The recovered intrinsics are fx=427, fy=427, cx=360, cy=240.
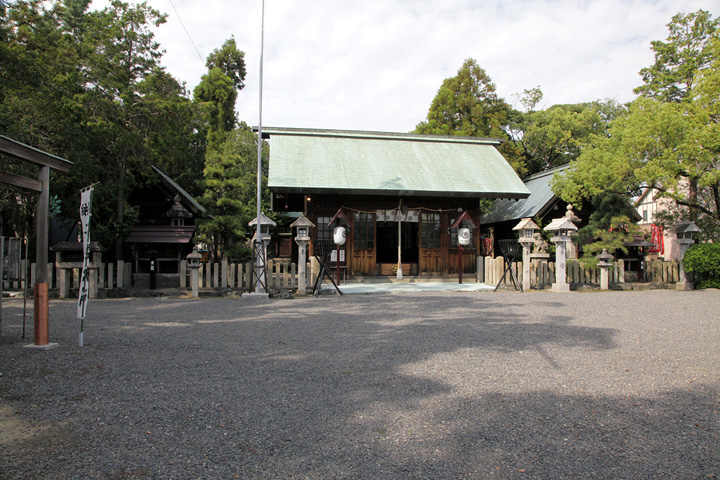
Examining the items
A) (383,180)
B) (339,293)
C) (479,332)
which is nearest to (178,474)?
(479,332)

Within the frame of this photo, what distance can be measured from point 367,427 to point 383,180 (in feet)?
40.5

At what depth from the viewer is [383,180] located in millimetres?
14945

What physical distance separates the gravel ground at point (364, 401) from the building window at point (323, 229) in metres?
7.99

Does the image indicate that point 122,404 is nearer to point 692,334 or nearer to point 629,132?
point 692,334

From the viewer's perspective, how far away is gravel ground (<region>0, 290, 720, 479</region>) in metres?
2.62

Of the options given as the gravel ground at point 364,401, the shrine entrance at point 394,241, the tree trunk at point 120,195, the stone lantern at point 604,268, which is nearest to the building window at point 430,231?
the shrine entrance at point 394,241

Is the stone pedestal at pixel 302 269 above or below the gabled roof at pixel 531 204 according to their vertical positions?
below

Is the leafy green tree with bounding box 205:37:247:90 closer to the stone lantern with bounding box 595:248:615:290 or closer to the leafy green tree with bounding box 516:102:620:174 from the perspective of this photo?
the leafy green tree with bounding box 516:102:620:174

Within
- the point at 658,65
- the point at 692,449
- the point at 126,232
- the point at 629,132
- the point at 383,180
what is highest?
the point at 658,65

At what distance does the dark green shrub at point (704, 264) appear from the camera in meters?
12.4

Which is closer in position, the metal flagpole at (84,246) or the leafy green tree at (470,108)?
the metal flagpole at (84,246)

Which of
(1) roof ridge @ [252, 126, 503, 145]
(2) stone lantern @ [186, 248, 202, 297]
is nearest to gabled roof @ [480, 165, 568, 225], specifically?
(1) roof ridge @ [252, 126, 503, 145]

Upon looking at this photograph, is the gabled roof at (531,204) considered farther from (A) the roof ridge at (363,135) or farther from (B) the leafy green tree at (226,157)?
(B) the leafy green tree at (226,157)

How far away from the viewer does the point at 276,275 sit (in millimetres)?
11961
